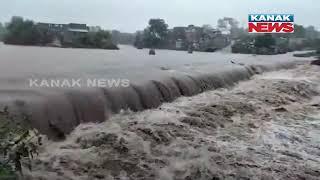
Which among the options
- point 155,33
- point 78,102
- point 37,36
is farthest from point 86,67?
point 155,33

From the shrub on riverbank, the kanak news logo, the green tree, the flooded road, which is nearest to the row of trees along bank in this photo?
the green tree

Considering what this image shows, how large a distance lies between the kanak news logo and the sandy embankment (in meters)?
9.01

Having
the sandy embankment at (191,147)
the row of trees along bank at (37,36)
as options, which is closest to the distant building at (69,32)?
the row of trees along bank at (37,36)

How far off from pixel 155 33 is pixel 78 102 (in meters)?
39.7

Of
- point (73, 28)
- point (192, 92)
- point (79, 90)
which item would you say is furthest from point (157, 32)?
point (79, 90)

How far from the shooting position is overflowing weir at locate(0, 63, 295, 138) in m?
5.49

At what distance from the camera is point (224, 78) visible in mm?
12844

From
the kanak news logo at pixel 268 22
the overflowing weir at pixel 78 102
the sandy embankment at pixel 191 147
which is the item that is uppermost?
the kanak news logo at pixel 268 22

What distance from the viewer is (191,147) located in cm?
554

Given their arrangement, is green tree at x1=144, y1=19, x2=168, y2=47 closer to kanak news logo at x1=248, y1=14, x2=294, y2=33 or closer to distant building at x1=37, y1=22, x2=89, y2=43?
distant building at x1=37, y1=22, x2=89, y2=43

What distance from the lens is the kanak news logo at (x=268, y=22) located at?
16875 mm

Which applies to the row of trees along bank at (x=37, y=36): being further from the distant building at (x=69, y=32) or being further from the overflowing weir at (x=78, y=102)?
the overflowing weir at (x=78, y=102)

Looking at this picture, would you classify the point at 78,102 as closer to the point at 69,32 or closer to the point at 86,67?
the point at 86,67

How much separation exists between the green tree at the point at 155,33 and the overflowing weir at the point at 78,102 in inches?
1382
